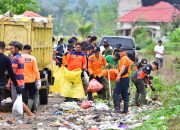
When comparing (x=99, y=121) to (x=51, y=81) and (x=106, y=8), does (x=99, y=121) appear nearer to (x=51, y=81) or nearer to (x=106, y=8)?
(x=51, y=81)

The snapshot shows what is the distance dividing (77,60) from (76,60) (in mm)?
28

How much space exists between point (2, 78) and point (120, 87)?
3.66m

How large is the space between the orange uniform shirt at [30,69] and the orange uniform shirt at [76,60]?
288cm

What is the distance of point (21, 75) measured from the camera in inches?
555

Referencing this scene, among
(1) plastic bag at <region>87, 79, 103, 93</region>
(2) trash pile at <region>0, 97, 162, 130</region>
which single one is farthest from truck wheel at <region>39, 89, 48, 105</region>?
(1) plastic bag at <region>87, 79, 103, 93</region>

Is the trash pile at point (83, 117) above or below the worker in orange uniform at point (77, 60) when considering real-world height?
below

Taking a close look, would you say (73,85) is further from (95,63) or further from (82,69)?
(95,63)

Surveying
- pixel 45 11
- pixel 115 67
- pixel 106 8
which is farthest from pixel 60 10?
pixel 115 67

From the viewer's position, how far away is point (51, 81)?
19109 mm

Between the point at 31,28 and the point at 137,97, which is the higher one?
the point at 31,28

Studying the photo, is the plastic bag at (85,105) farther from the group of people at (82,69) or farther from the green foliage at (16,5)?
the green foliage at (16,5)

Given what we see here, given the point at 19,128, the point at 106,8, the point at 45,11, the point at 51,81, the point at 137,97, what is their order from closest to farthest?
the point at 19,128 < the point at 137,97 < the point at 51,81 < the point at 45,11 < the point at 106,8

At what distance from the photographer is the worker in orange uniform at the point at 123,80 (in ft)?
51.5

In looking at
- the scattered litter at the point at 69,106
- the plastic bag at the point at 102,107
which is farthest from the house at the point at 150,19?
the scattered litter at the point at 69,106
